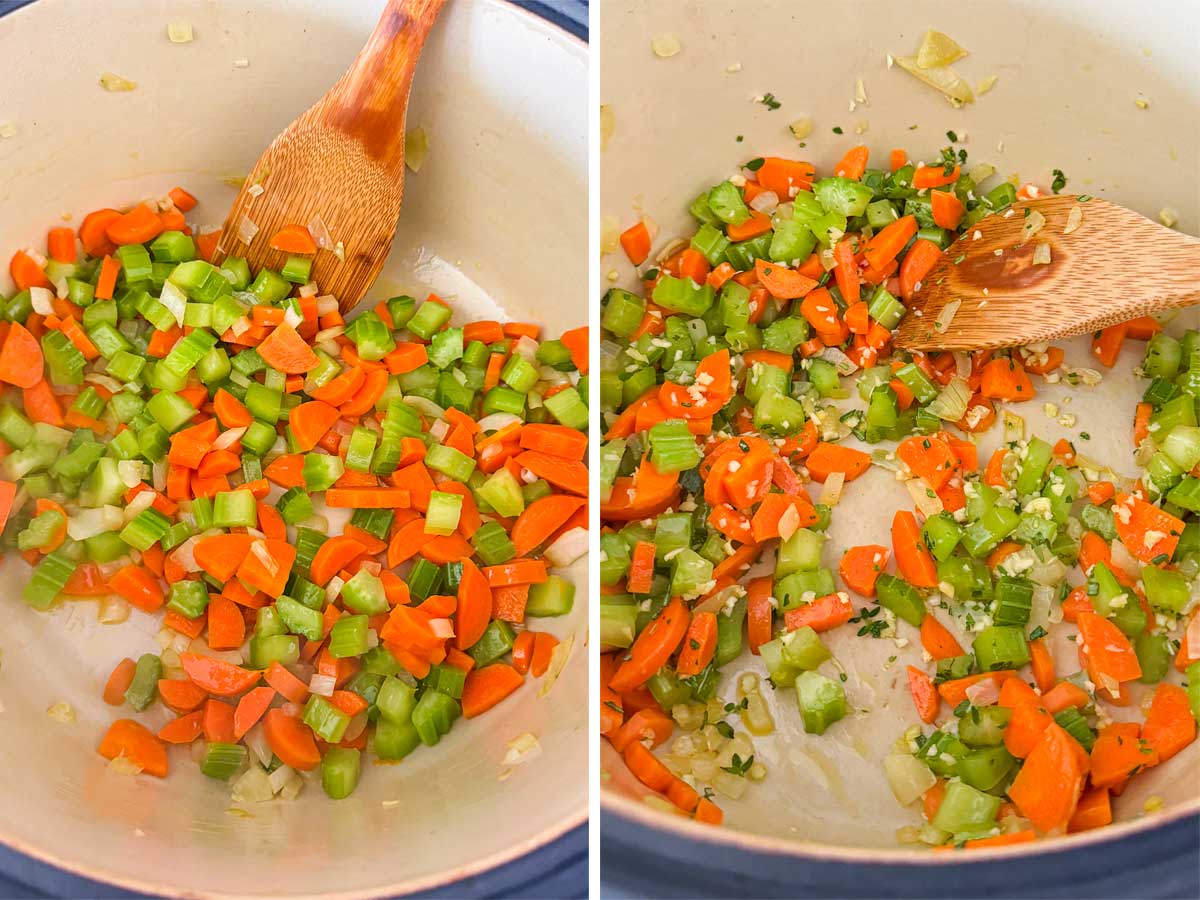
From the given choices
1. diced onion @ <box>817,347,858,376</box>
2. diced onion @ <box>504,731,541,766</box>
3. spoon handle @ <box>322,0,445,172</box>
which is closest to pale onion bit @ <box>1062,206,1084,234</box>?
diced onion @ <box>817,347,858,376</box>

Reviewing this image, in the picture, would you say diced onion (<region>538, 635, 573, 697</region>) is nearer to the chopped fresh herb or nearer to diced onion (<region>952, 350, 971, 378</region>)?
the chopped fresh herb

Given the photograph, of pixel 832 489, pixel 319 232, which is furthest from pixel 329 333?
pixel 832 489

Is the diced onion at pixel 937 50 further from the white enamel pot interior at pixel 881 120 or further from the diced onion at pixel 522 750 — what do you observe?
the diced onion at pixel 522 750

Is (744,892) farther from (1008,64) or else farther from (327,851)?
(1008,64)

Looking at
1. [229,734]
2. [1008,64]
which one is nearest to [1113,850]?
[229,734]

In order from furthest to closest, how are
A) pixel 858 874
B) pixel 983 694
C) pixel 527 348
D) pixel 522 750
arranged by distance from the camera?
pixel 527 348
pixel 983 694
pixel 522 750
pixel 858 874

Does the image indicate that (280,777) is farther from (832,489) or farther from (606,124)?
(606,124)

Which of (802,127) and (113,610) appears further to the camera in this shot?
(802,127)
